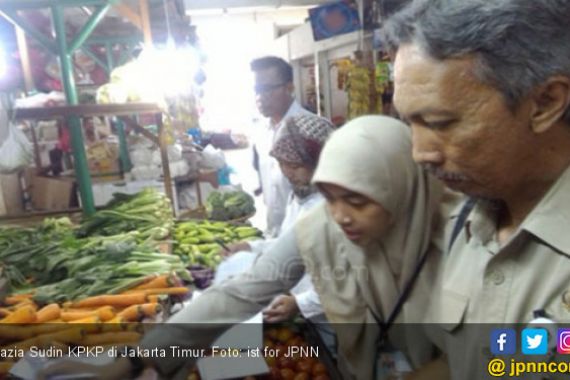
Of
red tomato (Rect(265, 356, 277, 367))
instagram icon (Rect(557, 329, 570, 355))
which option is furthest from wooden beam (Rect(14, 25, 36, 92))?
instagram icon (Rect(557, 329, 570, 355))

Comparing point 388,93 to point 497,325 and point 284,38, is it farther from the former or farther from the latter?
point 284,38

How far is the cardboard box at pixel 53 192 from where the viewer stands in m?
4.30

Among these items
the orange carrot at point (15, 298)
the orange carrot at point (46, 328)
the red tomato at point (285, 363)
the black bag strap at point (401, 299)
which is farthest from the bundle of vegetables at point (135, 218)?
the black bag strap at point (401, 299)

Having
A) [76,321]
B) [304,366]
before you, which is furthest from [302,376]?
[76,321]

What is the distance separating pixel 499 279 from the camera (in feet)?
2.68

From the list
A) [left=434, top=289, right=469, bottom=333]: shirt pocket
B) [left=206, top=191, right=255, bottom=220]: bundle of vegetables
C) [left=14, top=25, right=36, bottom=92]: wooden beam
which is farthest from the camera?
[left=14, top=25, right=36, bottom=92]: wooden beam

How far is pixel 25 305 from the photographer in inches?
76.7

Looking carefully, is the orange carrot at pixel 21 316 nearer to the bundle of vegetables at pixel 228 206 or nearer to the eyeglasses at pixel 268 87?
the eyeglasses at pixel 268 87

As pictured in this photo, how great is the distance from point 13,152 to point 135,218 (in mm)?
910

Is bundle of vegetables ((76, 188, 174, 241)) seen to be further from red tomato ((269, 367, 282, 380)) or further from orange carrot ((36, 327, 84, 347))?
red tomato ((269, 367, 282, 380))

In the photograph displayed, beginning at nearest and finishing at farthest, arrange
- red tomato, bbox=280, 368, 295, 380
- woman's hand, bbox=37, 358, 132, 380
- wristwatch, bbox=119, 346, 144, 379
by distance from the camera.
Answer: woman's hand, bbox=37, 358, 132, 380
wristwatch, bbox=119, 346, 144, 379
red tomato, bbox=280, 368, 295, 380

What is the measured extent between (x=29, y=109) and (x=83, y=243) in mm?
926

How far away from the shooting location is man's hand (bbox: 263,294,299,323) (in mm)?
1991

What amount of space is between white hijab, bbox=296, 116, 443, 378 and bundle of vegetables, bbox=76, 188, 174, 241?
6.78ft
